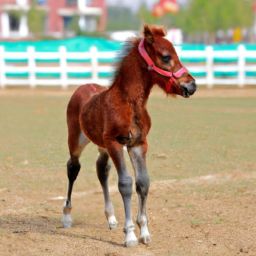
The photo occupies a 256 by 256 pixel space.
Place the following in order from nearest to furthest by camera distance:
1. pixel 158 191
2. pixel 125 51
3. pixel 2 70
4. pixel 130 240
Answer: pixel 130 240 → pixel 125 51 → pixel 158 191 → pixel 2 70

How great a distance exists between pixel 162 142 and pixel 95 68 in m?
15.4

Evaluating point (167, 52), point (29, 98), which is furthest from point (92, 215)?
point (29, 98)

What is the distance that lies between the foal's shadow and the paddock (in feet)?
0.04

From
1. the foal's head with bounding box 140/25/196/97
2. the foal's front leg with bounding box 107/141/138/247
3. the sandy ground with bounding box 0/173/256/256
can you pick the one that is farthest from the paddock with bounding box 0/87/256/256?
the foal's head with bounding box 140/25/196/97

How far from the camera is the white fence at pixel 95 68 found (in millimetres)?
30531

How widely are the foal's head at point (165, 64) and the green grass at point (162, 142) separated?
3828mm

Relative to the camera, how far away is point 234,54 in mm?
30719

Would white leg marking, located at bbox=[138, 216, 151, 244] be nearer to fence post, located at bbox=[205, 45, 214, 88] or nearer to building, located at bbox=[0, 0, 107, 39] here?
fence post, located at bbox=[205, 45, 214, 88]

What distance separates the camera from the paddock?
7965 millimetres

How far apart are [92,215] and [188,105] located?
14673 mm

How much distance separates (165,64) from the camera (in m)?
7.84

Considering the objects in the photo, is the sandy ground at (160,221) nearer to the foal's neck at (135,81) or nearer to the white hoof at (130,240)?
the white hoof at (130,240)

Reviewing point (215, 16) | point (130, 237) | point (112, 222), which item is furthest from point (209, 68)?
point (215, 16)

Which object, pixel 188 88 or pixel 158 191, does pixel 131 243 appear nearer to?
pixel 188 88
